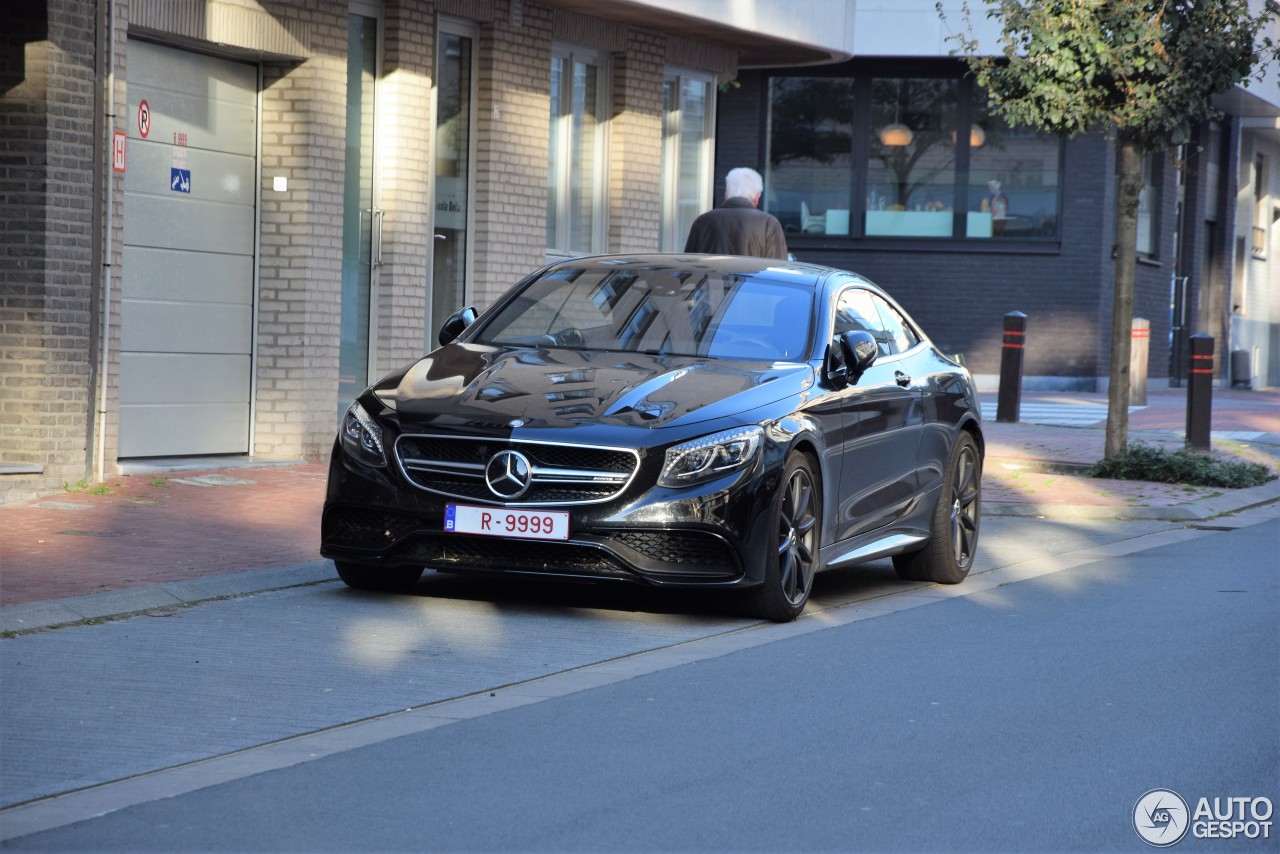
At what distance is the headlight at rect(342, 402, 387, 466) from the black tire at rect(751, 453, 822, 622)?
1633 mm

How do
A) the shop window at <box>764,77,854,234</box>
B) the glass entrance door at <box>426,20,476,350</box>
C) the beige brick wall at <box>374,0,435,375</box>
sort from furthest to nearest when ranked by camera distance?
the shop window at <box>764,77,854,234</box> < the glass entrance door at <box>426,20,476,350</box> < the beige brick wall at <box>374,0,435,375</box>

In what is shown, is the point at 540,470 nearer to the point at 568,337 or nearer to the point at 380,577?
the point at 380,577

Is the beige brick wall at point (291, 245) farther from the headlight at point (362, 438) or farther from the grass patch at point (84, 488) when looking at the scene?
the headlight at point (362, 438)

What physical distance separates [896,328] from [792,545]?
7.09 ft

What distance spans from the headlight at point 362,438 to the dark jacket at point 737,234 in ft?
15.2

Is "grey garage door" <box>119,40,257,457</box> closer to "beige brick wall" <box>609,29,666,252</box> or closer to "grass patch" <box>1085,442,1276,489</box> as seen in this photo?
"beige brick wall" <box>609,29,666,252</box>

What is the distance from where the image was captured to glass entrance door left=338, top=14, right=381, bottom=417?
14.6m

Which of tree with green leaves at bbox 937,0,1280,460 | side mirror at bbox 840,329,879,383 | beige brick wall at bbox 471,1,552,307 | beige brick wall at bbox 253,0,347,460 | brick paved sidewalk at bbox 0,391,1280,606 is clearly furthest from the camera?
beige brick wall at bbox 471,1,552,307

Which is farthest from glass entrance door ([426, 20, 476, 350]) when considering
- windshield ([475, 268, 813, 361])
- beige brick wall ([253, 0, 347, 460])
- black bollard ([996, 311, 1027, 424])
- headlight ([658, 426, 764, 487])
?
headlight ([658, 426, 764, 487])

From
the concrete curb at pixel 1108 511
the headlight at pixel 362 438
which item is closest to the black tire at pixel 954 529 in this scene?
the headlight at pixel 362 438

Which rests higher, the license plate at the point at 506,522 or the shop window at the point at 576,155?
the shop window at the point at 576,155

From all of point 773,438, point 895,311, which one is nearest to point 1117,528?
point 895,311

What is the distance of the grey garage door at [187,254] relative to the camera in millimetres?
12586

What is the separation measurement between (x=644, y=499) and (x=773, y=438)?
0.63m
